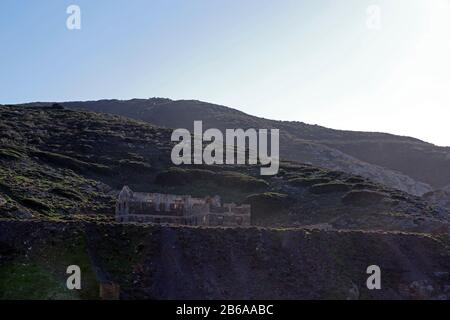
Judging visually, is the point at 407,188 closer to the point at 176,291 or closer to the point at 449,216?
the point at 449,216

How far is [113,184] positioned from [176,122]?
11547cm

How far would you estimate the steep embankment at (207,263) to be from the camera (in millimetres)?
39000

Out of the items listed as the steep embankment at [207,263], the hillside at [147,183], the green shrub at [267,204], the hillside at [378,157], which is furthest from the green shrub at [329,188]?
the hillside at [378,157]

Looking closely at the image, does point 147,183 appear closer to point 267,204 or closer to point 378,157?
point 267,204

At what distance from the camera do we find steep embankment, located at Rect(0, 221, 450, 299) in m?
39.0

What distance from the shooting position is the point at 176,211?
63.4 meters

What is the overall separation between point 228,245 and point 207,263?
2.72 m

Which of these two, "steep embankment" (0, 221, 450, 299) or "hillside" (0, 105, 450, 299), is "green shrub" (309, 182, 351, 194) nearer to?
"hillside" (0, 105, 450, 299)

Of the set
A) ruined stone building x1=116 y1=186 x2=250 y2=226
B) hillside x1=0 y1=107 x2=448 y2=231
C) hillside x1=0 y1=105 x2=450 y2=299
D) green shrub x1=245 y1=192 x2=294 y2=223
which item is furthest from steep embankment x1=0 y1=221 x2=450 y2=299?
green shrub x1=245 y1=192 x2=294 y2=223

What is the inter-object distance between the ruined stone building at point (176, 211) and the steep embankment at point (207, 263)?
43.4ft

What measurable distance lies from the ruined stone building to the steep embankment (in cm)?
1321

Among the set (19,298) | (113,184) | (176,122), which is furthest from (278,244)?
(176,122)
